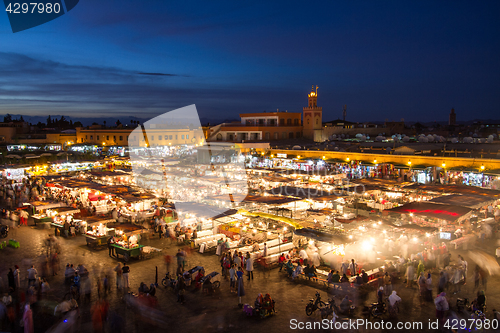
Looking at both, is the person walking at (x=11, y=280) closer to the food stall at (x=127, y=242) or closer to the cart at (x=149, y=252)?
the food stall at (x=127, y=242)

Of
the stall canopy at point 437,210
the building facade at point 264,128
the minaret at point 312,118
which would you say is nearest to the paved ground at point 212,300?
the stall canopy at point 437,210

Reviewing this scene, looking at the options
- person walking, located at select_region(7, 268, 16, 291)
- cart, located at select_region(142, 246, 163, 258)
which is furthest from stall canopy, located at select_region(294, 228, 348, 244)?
person walking, located at select_region(7, 268, 16, 291)

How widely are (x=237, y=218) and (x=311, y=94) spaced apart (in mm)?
31066

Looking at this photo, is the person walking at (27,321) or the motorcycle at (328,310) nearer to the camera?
the person walking at (27,321)

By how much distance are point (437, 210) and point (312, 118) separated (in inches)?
1240

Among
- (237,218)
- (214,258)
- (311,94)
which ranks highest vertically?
(311,94)

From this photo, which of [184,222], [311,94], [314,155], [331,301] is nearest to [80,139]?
[311,94]

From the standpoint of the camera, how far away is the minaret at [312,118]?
41.6m

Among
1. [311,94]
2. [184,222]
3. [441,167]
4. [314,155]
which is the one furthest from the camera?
[311,94]

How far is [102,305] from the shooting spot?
24.1 ft

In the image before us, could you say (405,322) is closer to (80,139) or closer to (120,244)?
(120,244)

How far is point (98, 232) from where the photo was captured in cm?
1308

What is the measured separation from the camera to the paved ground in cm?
728

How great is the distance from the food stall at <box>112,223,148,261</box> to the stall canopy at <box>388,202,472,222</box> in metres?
8.58
